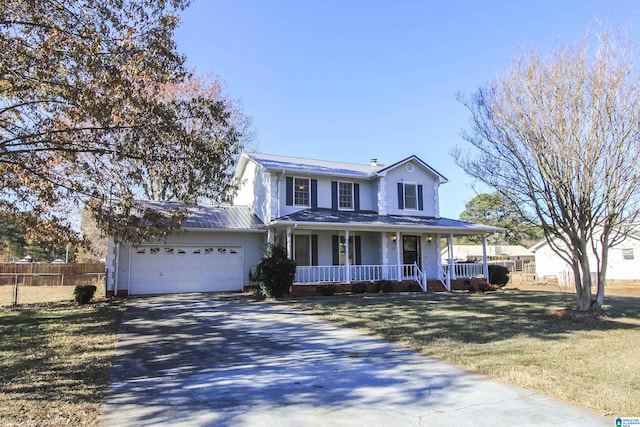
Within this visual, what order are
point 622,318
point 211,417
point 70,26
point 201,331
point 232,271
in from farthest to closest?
point 232,271 → point 622,318 → point 201,331 → point 70,26 → point 211,417

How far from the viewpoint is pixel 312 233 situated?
62.4 feet

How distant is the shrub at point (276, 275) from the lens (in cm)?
1538

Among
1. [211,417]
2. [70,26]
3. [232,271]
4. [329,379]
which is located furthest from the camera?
[232,271]

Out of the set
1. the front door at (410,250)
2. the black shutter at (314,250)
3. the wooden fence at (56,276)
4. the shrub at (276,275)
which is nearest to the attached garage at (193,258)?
the black shutter at (314,250)

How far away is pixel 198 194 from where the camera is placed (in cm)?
1183

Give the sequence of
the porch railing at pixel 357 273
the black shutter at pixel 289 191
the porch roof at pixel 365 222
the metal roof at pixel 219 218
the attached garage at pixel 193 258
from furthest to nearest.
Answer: the black shutter at pixel 289 191, the metal roof at pixel 219 218, the porch railing at pixel 357 273, the attached garage at pixel 193 258, the porch roof at pixel 365 222

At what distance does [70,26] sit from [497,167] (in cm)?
1123

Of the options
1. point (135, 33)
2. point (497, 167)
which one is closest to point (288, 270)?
point (497, 167)

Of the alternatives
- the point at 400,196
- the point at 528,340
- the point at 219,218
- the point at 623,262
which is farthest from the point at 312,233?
the point at 623,262

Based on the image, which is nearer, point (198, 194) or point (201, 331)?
point (201, 331)

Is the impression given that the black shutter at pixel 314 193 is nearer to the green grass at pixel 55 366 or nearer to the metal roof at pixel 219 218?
the metal roof at pixel 219 218

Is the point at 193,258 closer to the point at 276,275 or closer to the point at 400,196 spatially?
the point at 276,275

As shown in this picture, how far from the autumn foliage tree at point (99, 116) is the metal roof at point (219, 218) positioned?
593 cm

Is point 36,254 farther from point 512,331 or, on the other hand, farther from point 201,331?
point 512,331
